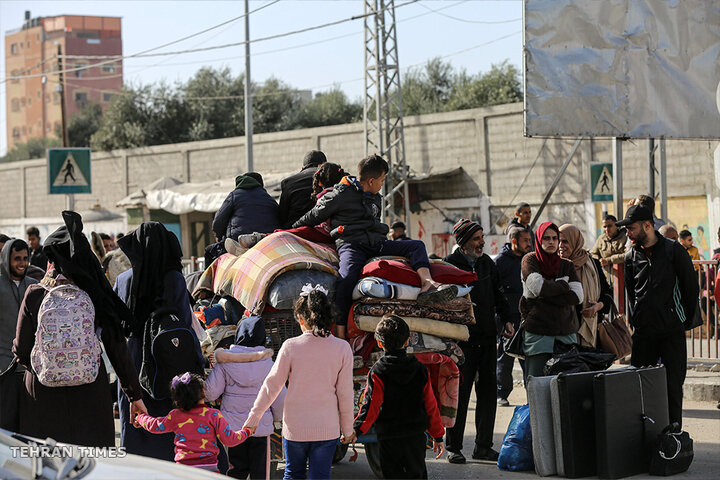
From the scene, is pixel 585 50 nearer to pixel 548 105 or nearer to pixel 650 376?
pixel 548 105

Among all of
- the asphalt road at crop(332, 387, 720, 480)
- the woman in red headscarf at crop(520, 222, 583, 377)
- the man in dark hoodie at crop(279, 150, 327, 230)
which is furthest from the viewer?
the man in dark hoodie at crop(279, 150, 327, 230)

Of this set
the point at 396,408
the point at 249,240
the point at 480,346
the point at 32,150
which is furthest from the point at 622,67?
the point at 32,150

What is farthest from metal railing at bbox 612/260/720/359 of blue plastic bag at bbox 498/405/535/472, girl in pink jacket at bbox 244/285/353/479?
girl in pink jacket at bbox 244/285/353/479

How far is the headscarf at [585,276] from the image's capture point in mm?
8578

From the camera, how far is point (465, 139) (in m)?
27.5

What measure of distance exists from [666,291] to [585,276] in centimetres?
73

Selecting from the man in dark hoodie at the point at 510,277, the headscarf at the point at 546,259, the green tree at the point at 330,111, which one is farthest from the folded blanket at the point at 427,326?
the green tree at the point at 330,111

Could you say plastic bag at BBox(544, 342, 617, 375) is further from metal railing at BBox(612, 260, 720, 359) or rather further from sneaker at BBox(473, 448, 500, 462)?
metal railing at BBox(612, 260, 720, 359)

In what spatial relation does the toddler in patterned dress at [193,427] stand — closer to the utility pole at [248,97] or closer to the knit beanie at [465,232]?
the knit beanie at [465,232]

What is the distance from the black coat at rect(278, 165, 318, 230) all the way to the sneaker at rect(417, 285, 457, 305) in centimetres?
168

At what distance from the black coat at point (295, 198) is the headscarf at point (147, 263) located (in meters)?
2.18

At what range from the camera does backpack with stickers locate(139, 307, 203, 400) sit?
5.93 m

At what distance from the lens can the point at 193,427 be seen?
5500mm

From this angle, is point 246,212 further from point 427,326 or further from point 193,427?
point 193,427
